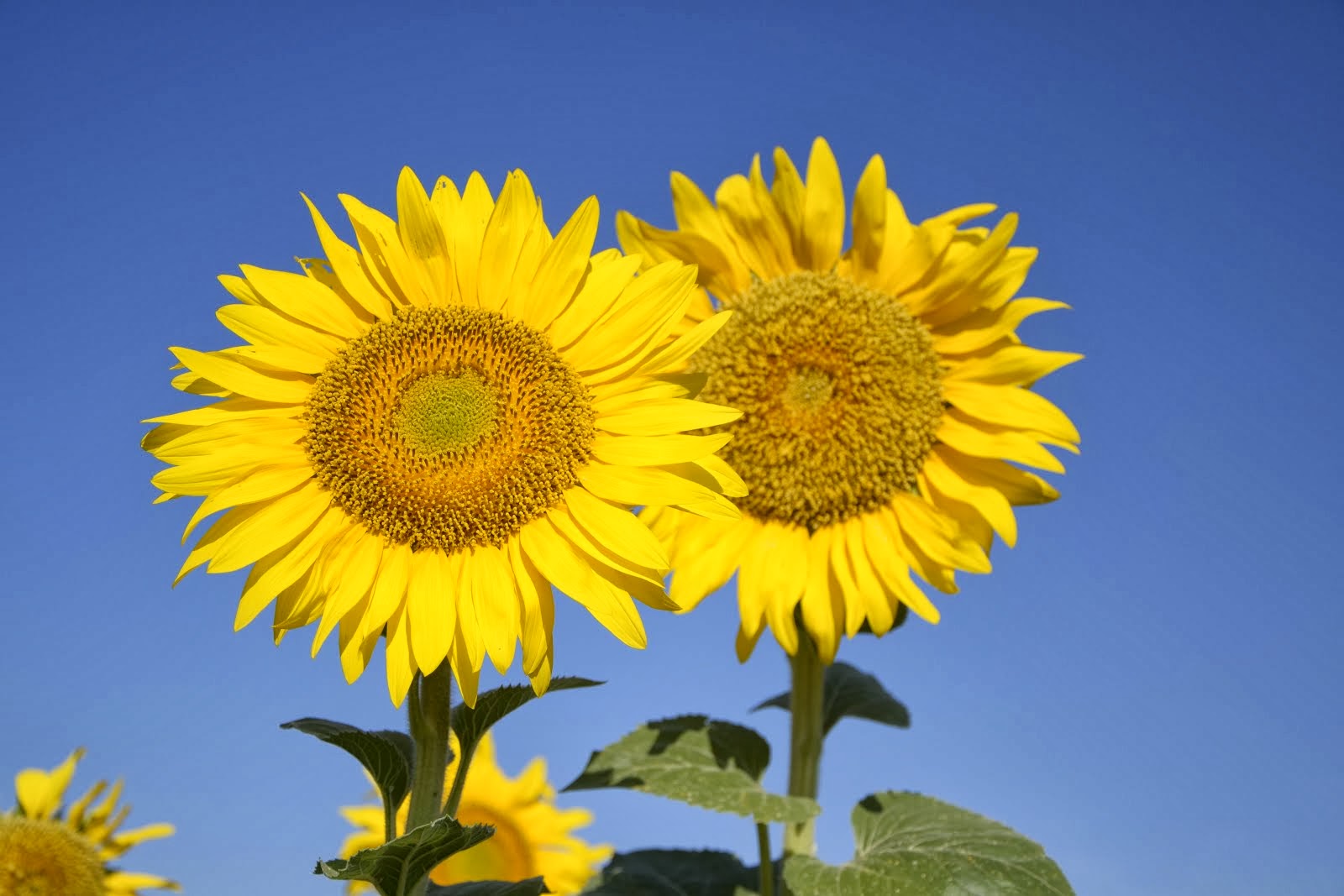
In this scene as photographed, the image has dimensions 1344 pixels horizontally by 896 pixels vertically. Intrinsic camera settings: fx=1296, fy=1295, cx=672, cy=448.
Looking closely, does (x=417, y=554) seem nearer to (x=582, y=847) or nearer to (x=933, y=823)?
(x=933, y=823)

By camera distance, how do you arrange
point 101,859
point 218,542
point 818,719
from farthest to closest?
point 101,859 → point 818,719 → point 218,542

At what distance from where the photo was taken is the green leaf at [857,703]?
4719 millimetres

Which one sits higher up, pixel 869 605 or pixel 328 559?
pixel 869 605

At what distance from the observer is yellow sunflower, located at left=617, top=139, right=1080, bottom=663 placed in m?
4.11

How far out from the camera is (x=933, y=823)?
4.17 m

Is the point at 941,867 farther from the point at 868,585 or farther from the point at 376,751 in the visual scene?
the point at 376,751

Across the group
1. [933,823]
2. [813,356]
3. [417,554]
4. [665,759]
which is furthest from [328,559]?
[933,823]

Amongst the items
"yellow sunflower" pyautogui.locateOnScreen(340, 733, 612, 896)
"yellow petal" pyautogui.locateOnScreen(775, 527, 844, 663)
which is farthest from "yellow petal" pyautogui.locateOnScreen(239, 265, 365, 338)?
"yellow sunflower" pyautogui.locateOnScreen(340, 733, 612, 896)

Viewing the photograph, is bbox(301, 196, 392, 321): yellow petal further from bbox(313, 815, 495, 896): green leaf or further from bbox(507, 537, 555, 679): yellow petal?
bbox(313, 815, 495, 896): green leaf

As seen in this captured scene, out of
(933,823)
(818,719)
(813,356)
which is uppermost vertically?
(813,356)

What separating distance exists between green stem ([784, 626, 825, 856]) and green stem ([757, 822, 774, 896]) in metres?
0.10

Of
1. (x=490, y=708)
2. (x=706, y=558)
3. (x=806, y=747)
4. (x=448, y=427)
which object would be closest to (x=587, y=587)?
(x=490, y=708)

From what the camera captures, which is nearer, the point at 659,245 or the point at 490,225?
the point at 490,225

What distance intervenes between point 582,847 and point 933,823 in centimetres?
242
